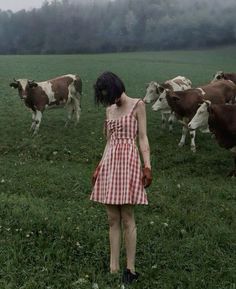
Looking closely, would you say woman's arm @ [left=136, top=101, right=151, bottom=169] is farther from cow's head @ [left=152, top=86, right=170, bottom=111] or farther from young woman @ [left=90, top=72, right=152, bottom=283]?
cow's head @ [left=152, top=86, right=170, bottom=111]

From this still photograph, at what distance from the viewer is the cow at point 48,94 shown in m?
14.5

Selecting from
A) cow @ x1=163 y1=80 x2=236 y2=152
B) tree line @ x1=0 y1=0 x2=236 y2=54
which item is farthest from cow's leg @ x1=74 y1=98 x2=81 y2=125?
tree line @ x1=0 y1=0 x2=236 y2=54

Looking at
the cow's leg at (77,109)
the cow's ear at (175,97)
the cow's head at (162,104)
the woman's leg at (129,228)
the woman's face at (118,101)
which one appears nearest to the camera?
the woman's face at (118,101)

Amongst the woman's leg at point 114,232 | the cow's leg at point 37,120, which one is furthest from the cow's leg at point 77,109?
the woman's leg at point 114,232

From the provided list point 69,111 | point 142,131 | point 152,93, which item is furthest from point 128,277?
point 69,111

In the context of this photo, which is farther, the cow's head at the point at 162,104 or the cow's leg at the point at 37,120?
the cow's head at the point at 162,104

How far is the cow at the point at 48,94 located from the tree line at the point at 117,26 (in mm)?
44139

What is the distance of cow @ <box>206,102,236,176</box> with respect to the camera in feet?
34.9

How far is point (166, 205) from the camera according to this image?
8.21 metres

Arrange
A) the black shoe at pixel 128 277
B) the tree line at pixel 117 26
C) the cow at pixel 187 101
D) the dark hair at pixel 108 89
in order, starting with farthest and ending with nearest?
1. the tree line at pixel 117 26
2. the cow at pixel 187 101
3. the black shoe at pixel 128 277
4. the dark hair at pixel 108 89

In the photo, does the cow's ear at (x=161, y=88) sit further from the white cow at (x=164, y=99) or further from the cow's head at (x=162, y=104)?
the cow's head at (x=162, y=104)

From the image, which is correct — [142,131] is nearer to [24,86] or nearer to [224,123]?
[224,123]

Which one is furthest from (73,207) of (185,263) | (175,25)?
(175,25)

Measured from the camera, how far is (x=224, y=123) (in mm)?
10711
